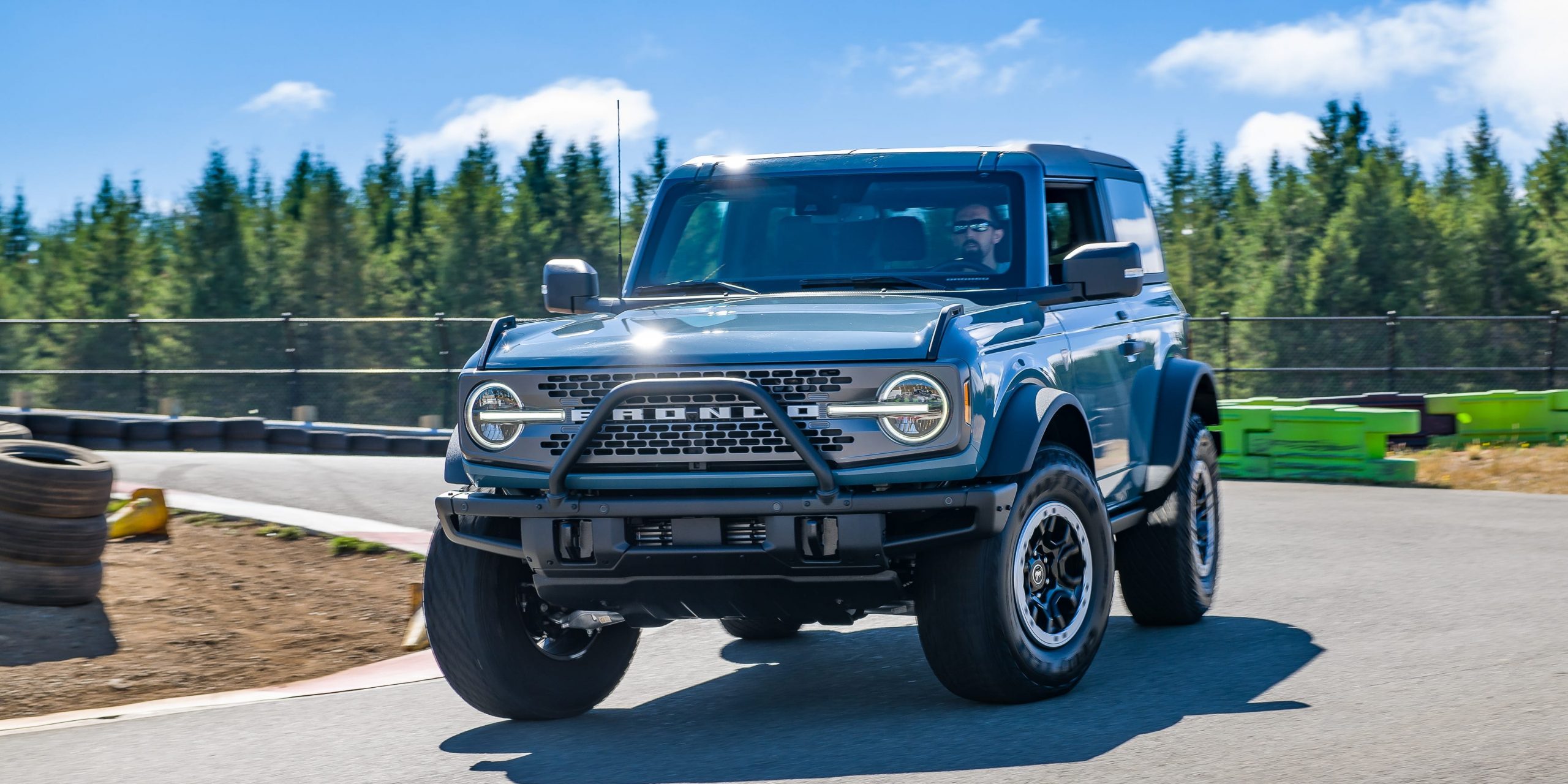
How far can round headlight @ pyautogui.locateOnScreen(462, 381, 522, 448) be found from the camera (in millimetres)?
5836

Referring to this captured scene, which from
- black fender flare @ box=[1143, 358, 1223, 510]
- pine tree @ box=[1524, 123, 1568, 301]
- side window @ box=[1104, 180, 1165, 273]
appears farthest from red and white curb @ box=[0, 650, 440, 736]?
pine tree @ box=[1524, 123, 1568, 301]

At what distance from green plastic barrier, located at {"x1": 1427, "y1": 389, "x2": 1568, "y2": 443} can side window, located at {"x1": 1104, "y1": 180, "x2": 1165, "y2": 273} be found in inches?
430

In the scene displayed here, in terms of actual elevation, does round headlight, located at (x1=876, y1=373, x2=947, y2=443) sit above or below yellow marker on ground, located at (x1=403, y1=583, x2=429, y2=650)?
above

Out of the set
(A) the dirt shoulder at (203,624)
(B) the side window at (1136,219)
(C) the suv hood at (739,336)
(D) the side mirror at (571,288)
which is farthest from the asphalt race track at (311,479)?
(C) the suv hood at (739,336)

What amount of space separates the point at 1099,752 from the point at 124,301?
Result: 323 ft

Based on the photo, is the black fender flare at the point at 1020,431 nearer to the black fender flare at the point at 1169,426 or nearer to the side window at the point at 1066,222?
the side window at the point at 1066,222

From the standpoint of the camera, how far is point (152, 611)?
888 cm

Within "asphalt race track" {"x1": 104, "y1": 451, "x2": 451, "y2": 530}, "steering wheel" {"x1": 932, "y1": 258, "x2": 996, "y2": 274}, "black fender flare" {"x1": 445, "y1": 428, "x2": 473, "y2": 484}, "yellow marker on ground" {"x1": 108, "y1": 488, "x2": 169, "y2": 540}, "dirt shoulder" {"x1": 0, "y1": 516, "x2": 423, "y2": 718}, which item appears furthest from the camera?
"asphalt race track" {"x1": 104, "y1": 451, "x2": 451, "y2": 530}

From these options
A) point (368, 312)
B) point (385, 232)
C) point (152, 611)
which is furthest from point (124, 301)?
point (152, 611)

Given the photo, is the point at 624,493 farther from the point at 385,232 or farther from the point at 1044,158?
the point at 385,232

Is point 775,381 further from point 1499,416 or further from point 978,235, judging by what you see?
point 1499,416

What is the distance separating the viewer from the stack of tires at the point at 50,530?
27.4ft

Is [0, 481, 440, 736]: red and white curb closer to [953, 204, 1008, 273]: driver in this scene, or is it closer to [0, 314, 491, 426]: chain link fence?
[953, 204, 1008, 273]: driver

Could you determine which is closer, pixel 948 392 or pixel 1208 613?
pixel 948 392
